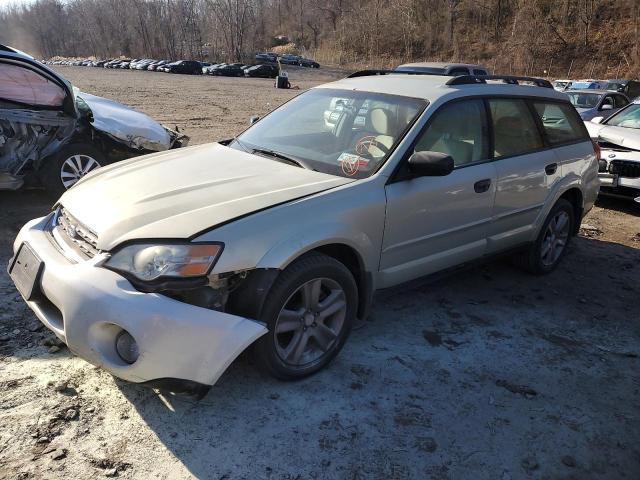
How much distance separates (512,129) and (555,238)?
1.36m

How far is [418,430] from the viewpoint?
9.21 ft

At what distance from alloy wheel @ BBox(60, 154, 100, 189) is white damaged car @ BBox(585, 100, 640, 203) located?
6.75m

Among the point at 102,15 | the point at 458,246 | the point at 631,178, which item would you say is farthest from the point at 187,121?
the point at 102,15

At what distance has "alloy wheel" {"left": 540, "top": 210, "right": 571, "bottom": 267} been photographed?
4973mm

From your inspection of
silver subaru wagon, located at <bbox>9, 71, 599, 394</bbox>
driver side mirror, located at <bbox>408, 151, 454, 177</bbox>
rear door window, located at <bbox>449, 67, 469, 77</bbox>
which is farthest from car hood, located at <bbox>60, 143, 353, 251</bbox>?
rear door window, located at <bbox>449, 67, 469, 77</bbox>

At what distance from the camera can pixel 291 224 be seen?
279 cm

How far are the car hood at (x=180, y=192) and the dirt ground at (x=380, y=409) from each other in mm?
902

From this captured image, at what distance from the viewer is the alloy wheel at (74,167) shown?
593 centimetres

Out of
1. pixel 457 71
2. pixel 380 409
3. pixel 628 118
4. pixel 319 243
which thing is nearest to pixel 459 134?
pixel 319 243

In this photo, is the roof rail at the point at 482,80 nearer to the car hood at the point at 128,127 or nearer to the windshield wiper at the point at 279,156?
the windshield wiper at the point at 279,156

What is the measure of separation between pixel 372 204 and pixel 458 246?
1.07 m

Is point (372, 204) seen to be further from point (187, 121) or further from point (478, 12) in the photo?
point (478, 12)

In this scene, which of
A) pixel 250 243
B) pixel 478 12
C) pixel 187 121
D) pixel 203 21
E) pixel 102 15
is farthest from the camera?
pixel 102 15

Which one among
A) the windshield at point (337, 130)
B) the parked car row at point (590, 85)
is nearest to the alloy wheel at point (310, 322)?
the windshield at point (337, 130)
